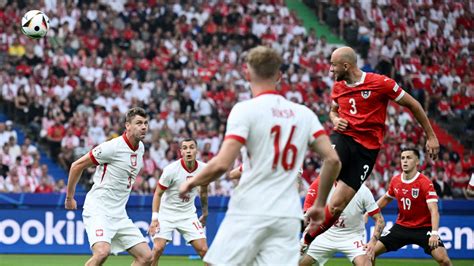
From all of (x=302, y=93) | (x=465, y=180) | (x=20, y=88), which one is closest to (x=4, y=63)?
(x=20, y=88)

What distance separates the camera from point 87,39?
2600 centimetres

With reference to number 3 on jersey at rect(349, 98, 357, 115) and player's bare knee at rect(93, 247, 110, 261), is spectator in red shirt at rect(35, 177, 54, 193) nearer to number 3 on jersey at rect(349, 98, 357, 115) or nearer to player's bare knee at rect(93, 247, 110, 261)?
player's bare knee at rect(93, 247, 110, 261)

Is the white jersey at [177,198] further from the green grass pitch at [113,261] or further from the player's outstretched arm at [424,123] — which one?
the player's outstretched arm at [424,123]

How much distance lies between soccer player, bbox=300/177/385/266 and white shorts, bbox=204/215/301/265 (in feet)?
17.4

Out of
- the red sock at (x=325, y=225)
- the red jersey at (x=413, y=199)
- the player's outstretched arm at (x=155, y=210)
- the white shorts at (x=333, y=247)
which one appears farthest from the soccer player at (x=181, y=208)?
the red sock at (x=325, y=225)

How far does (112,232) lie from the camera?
11148 millimetres

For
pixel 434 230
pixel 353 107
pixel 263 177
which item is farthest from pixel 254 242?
pixel 434 230

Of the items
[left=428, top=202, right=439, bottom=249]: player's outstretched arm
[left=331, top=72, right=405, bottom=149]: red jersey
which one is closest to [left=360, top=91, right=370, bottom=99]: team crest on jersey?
[left=331, top=72, right=405, bottom=149]: red jersey

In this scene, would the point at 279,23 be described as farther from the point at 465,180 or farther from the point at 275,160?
the point at 275,160

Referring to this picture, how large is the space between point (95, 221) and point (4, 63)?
47.1 ft

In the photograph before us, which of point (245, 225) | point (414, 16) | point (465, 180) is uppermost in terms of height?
point (414, 16)

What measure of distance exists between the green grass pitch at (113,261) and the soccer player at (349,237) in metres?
4.56

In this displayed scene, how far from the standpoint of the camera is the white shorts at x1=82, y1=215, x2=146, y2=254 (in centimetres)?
1105

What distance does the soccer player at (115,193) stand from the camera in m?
11.1
